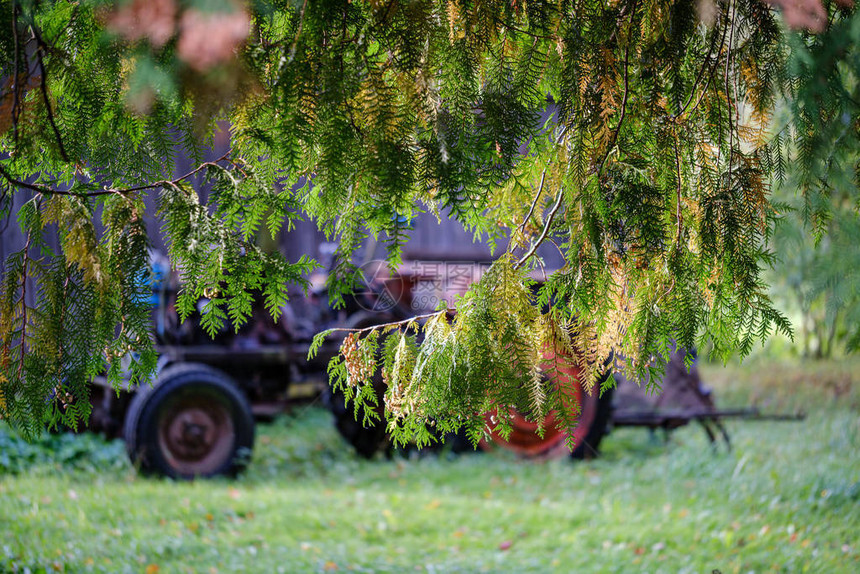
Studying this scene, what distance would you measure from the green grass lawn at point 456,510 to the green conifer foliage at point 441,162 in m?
2.53

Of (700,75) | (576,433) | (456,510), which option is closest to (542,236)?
(700,75)

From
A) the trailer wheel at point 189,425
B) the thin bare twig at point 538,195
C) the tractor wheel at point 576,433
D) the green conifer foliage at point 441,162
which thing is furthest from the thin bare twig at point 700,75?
the trailer wheel at point 189,425

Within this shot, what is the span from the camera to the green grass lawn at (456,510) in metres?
4.43

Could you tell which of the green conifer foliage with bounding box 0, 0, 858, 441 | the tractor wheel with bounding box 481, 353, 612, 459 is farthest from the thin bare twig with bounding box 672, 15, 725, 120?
the tractor wheel with bounding box 481, 353, 612, 459

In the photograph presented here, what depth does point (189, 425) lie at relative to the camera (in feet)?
19.7

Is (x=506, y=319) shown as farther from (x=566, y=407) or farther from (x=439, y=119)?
(x=439, y=119)

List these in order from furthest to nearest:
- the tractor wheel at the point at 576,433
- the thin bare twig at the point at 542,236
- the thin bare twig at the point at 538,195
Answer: the tractor wheel at the point at 576,433 < the thin bare twig at the point at 538,195 < the thin bare twig at the point at 542,236

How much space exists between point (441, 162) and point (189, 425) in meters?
4.74

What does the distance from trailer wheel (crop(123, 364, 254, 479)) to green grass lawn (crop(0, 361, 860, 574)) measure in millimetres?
198

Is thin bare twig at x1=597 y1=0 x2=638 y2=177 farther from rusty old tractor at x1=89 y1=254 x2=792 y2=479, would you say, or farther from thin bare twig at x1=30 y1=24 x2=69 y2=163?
rusty old tractor at x1=89 y1=254 x2=792 y2=479

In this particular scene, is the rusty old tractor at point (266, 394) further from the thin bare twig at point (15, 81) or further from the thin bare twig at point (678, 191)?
the thin bare twig at point (15, 81)

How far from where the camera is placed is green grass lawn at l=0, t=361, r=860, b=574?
4430 mm

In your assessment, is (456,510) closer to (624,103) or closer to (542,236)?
(542,236)

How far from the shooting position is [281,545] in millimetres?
4672
